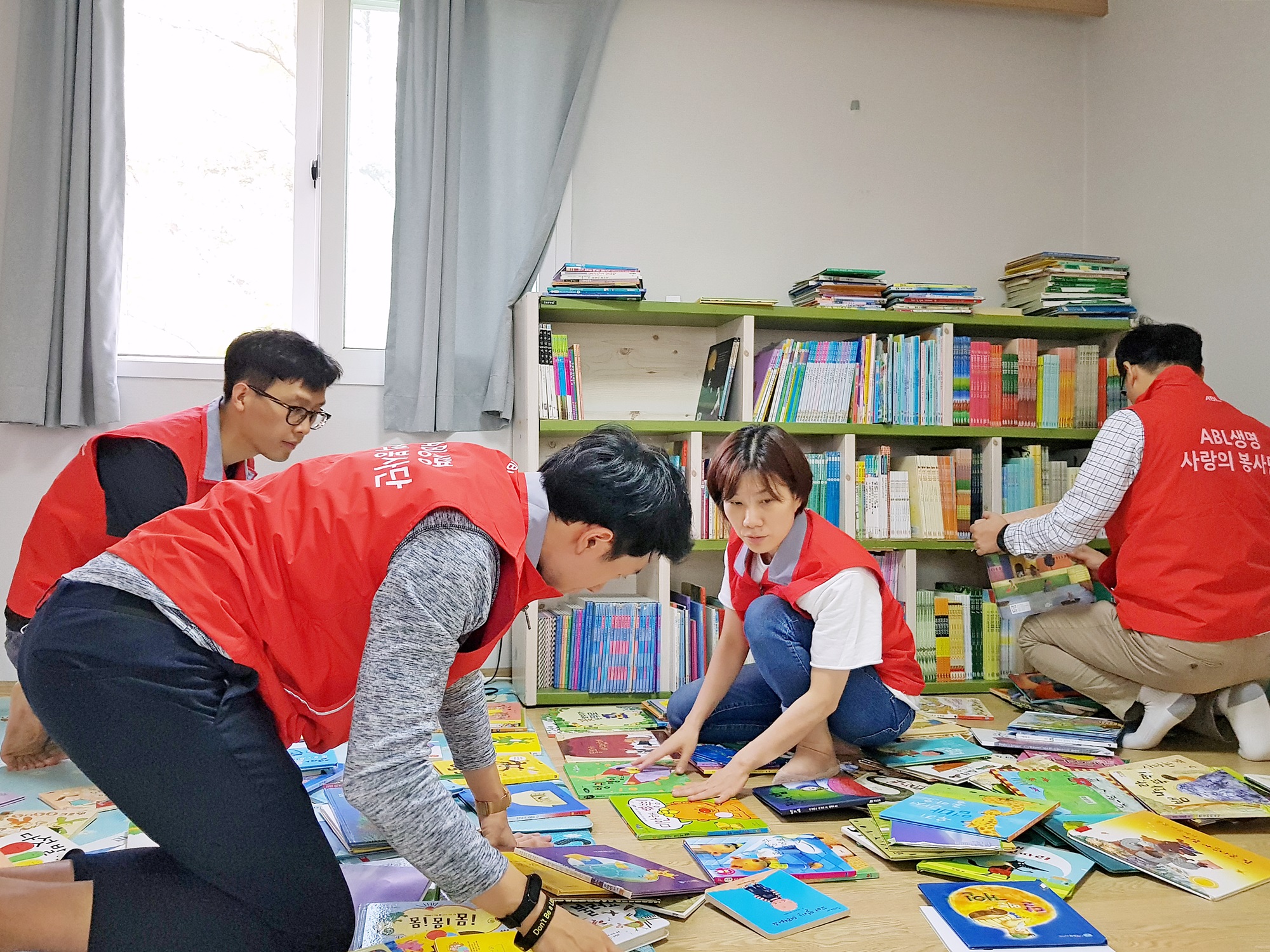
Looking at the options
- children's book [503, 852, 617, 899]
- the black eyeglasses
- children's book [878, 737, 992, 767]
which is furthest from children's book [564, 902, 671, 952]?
the black eyeglasses

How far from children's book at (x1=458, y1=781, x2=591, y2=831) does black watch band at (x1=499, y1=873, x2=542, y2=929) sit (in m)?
0.74

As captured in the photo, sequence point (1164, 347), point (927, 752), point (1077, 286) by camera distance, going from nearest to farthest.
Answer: point (927, 752), point (1164, 347), point (1077, 286)

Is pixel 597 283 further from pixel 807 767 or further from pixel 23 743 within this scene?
pixel 23 743

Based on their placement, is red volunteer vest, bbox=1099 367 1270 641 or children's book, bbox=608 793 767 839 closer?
children's book, bbox=608 793 767 839

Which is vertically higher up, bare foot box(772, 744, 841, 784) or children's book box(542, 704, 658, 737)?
bare foot box(772, 744, 841, 784)

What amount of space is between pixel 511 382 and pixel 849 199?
1.44 meters

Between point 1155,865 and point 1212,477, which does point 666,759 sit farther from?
point 1212,477

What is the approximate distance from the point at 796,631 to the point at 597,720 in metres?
0.82

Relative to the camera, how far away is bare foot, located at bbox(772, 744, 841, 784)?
215cm

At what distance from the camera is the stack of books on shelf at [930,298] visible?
3.26 m

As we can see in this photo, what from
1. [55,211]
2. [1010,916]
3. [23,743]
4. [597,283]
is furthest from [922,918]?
[55,211]

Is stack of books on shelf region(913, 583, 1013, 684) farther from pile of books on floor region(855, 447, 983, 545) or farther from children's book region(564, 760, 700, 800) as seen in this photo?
children's book region(564, 760, 700, 800)

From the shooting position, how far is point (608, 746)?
8.09 ft

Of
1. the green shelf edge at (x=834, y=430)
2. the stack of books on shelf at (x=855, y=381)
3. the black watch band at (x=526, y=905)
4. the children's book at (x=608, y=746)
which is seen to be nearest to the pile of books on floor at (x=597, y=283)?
the green shelf edge at (x=834, y=430)
